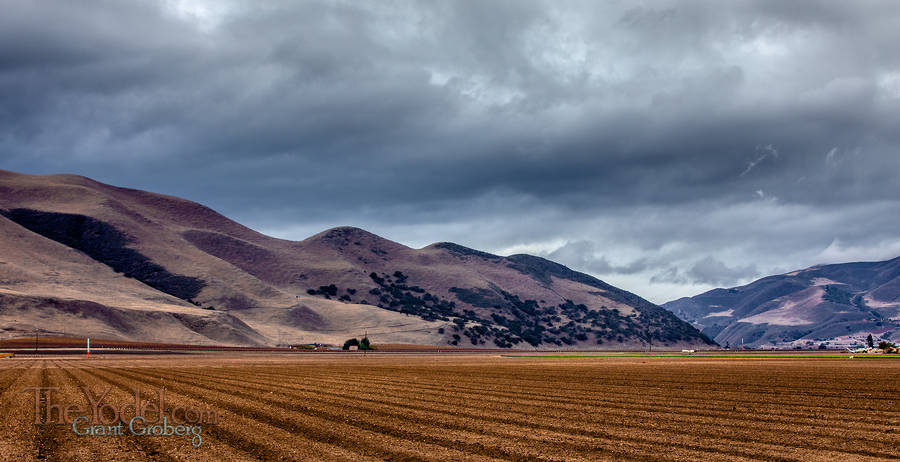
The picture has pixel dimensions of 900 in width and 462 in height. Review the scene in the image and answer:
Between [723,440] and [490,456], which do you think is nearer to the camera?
[490,456]

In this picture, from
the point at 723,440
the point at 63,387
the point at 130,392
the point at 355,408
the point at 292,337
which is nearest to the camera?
the point at 723,440

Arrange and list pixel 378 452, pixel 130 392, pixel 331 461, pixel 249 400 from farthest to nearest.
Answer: pixel 130 392
pixel 249 400
pixel 378 452
pixel 331 461

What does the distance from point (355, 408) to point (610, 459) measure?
38.9 feet

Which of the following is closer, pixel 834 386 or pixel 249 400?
pixel 249 400

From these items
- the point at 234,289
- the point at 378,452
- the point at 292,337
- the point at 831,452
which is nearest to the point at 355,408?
the point at 378,452

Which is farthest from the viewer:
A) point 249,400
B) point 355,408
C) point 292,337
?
point 292,337

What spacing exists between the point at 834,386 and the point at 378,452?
2936 cm

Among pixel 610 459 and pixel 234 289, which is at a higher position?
pixel 234 289

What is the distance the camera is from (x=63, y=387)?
3419 centimetres

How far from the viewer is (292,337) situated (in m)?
172

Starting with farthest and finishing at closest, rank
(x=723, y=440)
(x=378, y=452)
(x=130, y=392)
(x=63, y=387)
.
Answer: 1. (x=63, y=387)
2. (x=130, y=392)
3. (x=723, y=440)
4. (x=378, y=452)

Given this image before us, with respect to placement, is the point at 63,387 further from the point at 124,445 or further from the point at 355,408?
the point at 124,445

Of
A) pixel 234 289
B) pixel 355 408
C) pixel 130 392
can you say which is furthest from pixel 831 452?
pixel 234 289

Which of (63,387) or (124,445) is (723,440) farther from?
(63,387)
